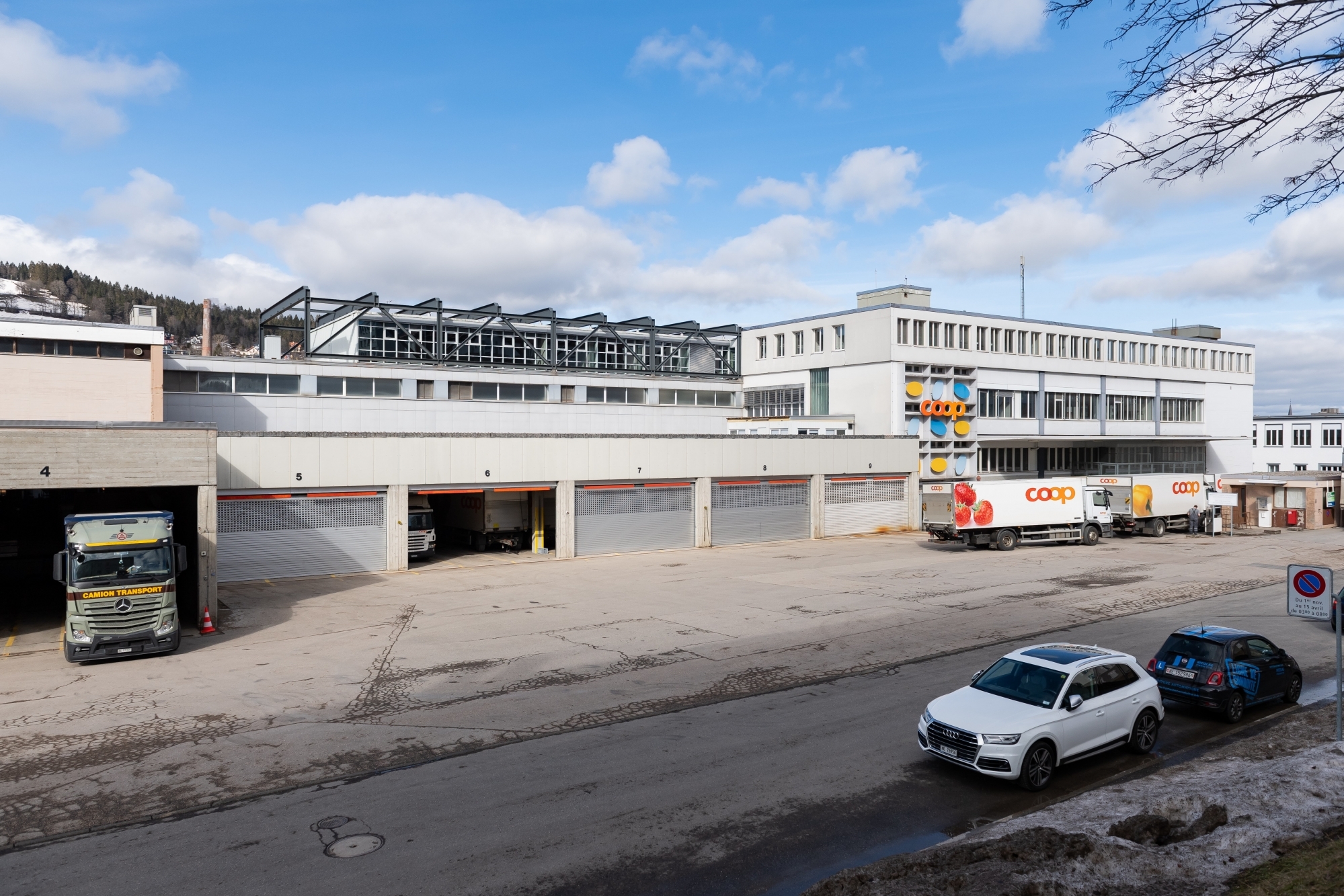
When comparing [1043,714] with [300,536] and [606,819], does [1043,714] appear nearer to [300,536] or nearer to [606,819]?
[606,819]

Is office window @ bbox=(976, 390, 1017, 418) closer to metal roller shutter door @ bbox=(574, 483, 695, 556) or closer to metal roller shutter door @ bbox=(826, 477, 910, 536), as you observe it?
metal roller shutter door @ bbox=(826, 477, 910, 536)

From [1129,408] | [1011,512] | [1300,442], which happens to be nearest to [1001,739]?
[1011,512]

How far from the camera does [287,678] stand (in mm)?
18141

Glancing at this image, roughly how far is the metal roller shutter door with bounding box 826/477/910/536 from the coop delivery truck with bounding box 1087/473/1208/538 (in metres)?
10.2

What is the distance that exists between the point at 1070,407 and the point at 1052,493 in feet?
85.0

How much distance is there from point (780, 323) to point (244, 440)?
39804 mm

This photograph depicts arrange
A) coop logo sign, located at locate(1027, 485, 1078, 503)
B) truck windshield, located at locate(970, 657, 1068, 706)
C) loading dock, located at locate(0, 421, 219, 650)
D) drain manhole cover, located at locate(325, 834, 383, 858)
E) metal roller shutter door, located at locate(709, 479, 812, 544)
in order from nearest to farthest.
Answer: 1. drain manhole cover, located at locate(325, 834, 383, 858)
2. truck windshield, located at locate(970, 657, 1068, 706)
3. loading dock, located at locate(0, 421, 219, 650)
4. coop logo sign, located at locate(1027, 485, 1078, 503)
5. metal roller shutter door, located at locate(709, 479, 812, 544)

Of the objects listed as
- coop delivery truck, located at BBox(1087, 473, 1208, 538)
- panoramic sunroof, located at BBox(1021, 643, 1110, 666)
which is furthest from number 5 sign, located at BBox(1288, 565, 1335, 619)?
coop delivery truck, located at BBox(1087, 473, 1208, 538)

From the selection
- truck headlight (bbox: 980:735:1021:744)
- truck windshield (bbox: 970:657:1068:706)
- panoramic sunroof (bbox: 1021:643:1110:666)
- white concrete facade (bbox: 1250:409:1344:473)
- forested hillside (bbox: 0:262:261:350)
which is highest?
forested hillside (bbox: 0:262:261:350)

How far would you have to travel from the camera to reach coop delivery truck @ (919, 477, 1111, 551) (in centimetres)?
3944

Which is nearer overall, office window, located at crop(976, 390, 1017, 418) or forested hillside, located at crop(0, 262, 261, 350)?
office window, located at crop(976, 390, 1017, 418)

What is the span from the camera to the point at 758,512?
44375 mm

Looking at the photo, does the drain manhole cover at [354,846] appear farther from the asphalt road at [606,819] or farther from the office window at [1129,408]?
the office window at [1129,408]

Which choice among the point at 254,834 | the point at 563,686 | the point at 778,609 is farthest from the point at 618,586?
the point at 254,834
